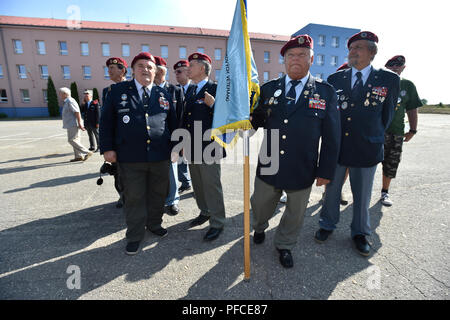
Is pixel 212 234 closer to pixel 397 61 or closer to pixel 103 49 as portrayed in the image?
pixel 397 61

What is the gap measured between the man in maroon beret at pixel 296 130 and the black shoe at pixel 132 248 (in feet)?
5.45

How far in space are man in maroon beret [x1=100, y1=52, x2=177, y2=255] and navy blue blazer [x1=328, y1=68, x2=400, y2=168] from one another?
2123 mm

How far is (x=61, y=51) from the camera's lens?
29969 millimetres

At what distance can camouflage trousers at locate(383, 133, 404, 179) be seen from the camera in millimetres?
3752

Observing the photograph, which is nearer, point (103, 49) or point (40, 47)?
point (40, 47)

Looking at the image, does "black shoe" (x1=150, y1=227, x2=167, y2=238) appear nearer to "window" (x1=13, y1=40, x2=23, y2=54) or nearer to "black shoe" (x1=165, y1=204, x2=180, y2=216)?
"black shoe" (x1=165, y1=204, x2=180, y2=216)

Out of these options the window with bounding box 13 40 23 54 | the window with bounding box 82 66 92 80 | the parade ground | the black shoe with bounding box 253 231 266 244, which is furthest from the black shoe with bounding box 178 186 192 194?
the window with bounding box 13 40 23 54

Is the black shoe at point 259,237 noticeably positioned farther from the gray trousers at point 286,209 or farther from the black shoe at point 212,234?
→ the black shoe at point 212,234

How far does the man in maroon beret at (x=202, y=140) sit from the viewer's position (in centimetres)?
279

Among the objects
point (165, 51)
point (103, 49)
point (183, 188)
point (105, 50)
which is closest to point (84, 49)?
point (103, 49)

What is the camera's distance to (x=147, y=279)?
7.23 ft

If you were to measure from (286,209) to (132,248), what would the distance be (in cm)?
185

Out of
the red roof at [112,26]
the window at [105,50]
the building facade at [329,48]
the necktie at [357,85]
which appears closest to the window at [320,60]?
the building facade at [329,48]
